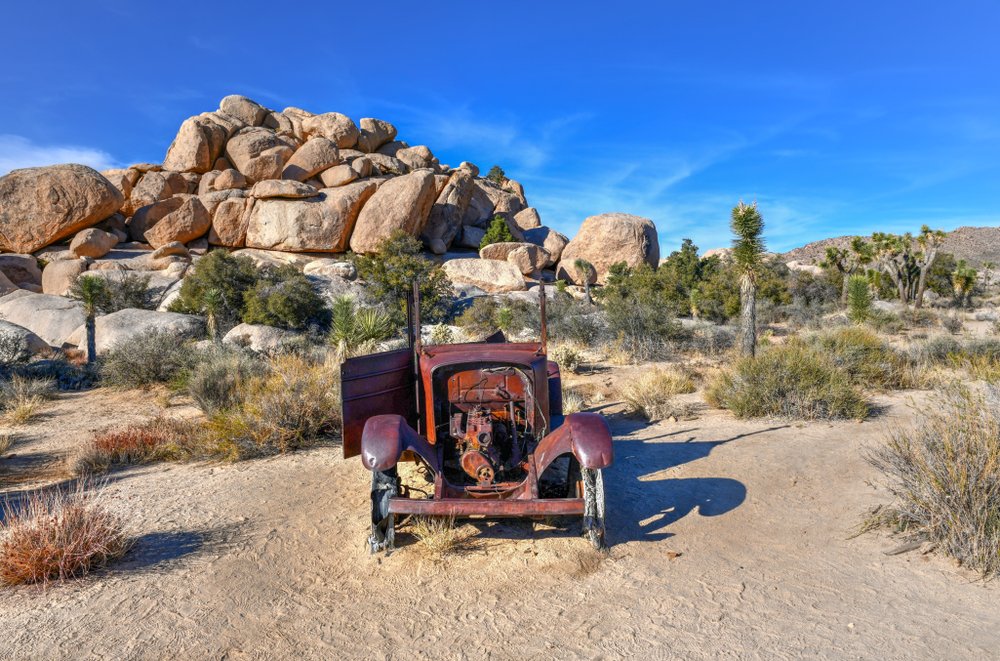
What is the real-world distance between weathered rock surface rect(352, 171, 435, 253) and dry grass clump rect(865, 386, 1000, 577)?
33.4m

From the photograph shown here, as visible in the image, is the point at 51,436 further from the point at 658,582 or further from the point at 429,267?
the point at 429,267

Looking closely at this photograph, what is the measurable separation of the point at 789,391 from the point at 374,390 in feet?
23.3

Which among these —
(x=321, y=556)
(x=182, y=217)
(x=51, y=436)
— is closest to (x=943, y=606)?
(x=321, y=556)

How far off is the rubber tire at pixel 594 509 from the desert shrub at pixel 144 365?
1155 cm

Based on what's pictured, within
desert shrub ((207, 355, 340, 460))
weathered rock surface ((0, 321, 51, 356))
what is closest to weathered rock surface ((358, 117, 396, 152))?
weathered rock surface ((0, 321, 51, 356))

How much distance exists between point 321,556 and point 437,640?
5.59 ft

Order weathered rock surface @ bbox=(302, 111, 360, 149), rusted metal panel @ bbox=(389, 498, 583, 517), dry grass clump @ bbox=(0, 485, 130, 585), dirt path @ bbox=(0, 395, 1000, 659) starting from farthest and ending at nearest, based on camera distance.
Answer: weathered rock surface @ bbox=(302, 111, 360, 149)
rusted metal panel @ bbox=(389, 498, 583, 517)
dry grass clump @ bbox=(0, 485, 130, 585)
dirt path @ bbox=(0, 395, 1000, 659)

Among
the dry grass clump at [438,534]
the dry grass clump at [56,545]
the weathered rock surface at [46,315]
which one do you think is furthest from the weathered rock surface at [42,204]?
the dry grass clump at [438,534]

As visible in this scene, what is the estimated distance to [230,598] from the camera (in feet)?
14.3

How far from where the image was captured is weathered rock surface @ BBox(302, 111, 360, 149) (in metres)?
46.0

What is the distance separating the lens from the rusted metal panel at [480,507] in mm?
4777

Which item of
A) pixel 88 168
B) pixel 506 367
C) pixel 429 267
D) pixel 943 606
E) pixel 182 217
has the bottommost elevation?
pixel 943 606

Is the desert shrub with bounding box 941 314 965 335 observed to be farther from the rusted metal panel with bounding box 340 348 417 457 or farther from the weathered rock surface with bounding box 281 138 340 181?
the weathered rock surface with bounding box 281 138 340 181

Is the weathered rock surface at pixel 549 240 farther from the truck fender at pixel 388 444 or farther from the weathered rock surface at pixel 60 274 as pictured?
the truck fender at pixel 388 444
